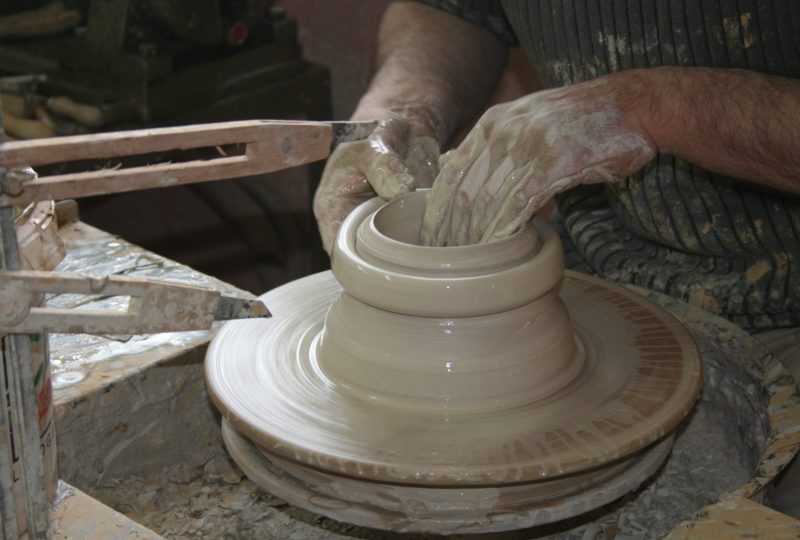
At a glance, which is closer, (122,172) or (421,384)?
(122,172)

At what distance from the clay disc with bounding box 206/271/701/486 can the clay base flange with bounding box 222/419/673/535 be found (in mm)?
56

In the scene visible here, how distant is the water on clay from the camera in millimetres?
1682

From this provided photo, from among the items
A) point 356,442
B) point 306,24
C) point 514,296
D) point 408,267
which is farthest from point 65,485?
point 306,24

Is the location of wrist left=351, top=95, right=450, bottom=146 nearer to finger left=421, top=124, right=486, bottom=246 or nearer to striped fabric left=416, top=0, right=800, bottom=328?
striped fabric left=416, top=0, right=800, bottom=328

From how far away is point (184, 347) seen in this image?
1838 mm

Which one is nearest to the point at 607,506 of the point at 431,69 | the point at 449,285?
the point at 449,285

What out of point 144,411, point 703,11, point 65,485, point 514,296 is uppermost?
point 703,11

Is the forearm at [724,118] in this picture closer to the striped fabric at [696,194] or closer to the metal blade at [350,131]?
the striped fabric at [696,194]

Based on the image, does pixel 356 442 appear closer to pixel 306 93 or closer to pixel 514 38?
pixel 514 38

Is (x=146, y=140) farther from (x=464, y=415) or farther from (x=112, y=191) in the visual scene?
(x=464, y=415)

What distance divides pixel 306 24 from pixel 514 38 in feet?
6.28

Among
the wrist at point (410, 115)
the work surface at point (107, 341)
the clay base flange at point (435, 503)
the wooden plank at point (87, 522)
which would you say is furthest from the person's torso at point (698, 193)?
the wooden plank at point (87, 522)

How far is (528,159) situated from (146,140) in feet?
1.98

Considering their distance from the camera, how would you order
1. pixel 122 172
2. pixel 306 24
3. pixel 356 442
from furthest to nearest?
1. pixel 306 24
2. pixel 356 442
3. pixel 122 172
